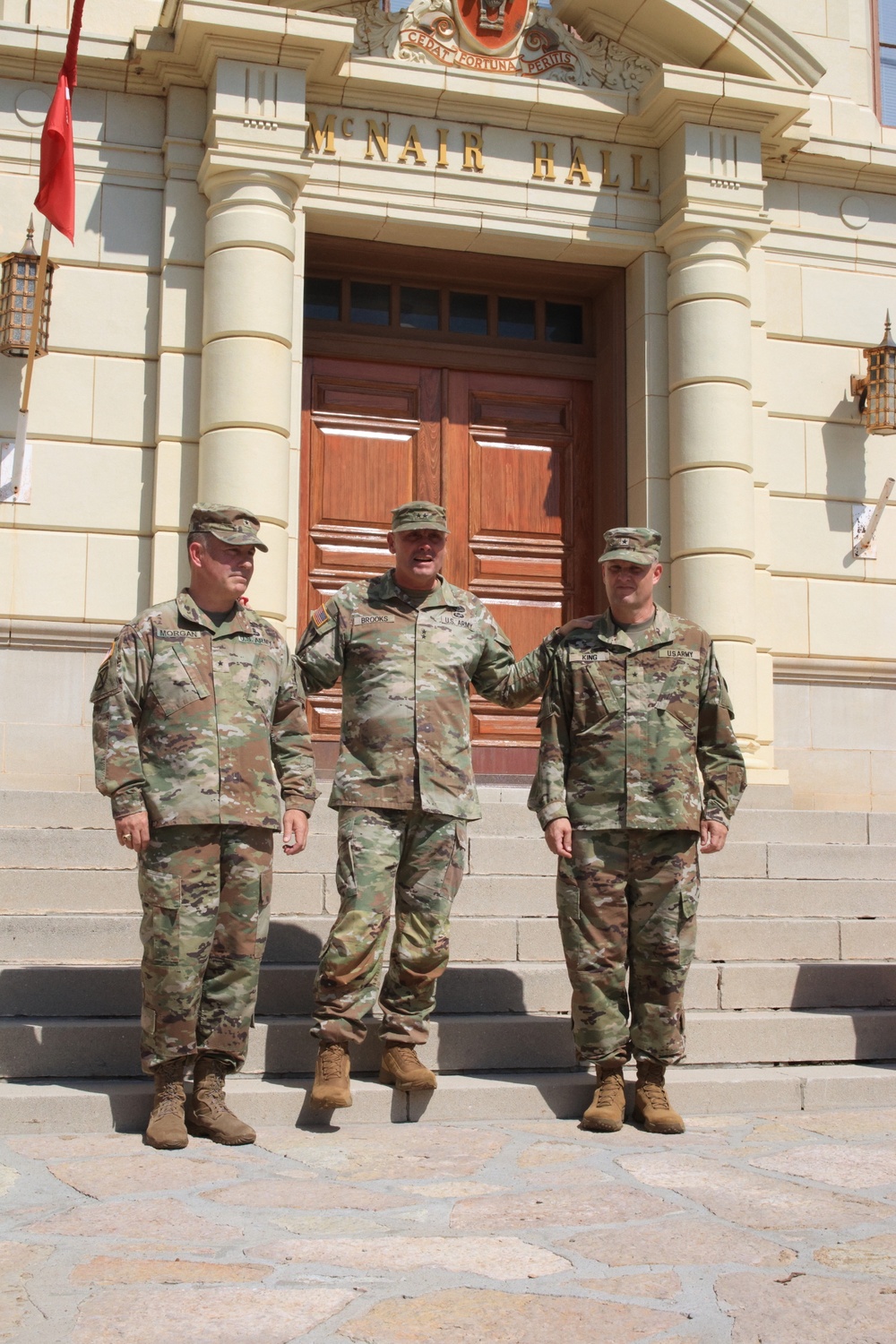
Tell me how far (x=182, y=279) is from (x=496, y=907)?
4597 mm

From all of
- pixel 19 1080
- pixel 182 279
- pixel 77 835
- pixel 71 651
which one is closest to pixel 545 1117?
pixel 19 1080

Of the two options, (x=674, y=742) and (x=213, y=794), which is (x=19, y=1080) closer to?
(x=213, y=794)

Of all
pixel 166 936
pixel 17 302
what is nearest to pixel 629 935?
pixel 166 936

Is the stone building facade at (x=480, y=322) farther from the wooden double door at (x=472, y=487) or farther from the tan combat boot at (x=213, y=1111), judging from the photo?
the tan combat boot at (x=213, y=1111)

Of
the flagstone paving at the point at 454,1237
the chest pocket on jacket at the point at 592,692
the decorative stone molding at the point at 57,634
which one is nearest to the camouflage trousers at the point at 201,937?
the flagstone paving at the point at 454,1237

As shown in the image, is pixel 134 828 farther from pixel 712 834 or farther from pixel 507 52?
pixel 507 52

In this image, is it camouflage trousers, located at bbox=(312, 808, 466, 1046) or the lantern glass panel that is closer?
camouflage trousers, located at bbox=(312, 808, 466, 1046)

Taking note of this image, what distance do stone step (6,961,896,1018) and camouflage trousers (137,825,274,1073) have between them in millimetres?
622

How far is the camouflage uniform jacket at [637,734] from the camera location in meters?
5.51

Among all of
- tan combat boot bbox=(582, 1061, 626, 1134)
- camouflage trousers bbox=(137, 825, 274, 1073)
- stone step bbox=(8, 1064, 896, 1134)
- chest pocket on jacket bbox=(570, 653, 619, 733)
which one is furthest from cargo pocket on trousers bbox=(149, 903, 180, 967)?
chest pocket on jacket bbox=(570, 653, 619, 733)

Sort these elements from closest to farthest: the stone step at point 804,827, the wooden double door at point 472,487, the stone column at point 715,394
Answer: the stone step at point 804,827 < the stone column at point 715,394 < the wooden double door at point 472,487

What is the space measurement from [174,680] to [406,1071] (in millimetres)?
1600

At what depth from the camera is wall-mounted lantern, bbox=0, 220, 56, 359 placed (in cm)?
873

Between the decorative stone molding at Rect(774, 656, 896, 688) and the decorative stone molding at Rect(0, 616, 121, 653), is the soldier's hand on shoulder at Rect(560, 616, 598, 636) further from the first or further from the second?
the decorative stone molding at Rect(774, 656, 896, 688)
